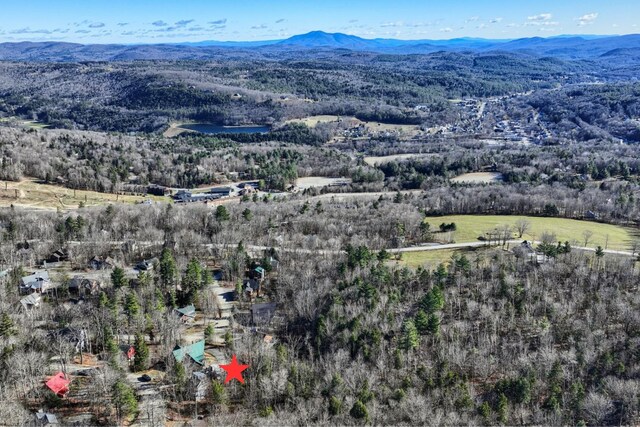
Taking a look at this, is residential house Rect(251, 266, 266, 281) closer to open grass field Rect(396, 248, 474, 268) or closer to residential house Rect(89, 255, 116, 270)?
open grass field Rect(396, 248, 474, 268)

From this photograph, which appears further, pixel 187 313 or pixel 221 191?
pixel 221 191

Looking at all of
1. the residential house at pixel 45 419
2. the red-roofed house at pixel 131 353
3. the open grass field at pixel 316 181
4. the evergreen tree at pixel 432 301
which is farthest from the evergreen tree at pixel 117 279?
the open grass field at pixel 316 181

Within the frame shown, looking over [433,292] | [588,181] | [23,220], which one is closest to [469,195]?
[588,181]

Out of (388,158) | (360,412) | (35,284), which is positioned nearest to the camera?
(360,412)

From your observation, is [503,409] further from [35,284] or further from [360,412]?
[35,284]

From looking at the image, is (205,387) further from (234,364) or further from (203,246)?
(203,246)

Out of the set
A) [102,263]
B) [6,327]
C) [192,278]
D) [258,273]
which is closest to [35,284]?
[102,263]

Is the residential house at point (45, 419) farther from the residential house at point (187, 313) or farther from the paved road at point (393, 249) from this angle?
the paved road at point (393, 249)
